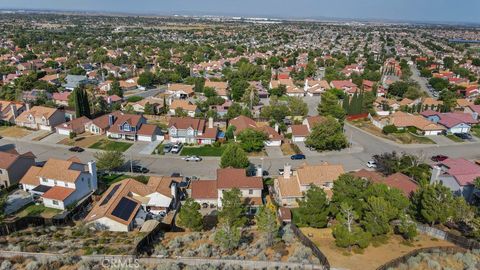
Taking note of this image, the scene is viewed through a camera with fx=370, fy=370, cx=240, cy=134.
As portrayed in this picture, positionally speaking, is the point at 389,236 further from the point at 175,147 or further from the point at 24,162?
the point at 24,162

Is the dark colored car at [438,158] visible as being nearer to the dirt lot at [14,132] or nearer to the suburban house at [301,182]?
the suburban house at [301,182]

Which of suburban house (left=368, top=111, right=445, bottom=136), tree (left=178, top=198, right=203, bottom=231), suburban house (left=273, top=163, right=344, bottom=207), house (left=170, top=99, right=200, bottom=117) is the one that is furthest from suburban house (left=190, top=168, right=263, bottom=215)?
suburban house (left=368, top=111, right=445, bottom=136)

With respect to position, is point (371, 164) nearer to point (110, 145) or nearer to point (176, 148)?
point (176, 148)

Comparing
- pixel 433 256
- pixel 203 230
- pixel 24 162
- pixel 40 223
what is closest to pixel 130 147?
pixel 24 162

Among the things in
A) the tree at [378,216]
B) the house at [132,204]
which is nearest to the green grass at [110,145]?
the house at [132,204]

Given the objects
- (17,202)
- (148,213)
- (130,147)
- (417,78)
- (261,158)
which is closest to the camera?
(148,213)

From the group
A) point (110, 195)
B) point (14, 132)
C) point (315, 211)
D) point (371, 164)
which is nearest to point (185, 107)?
point (14, 132)
